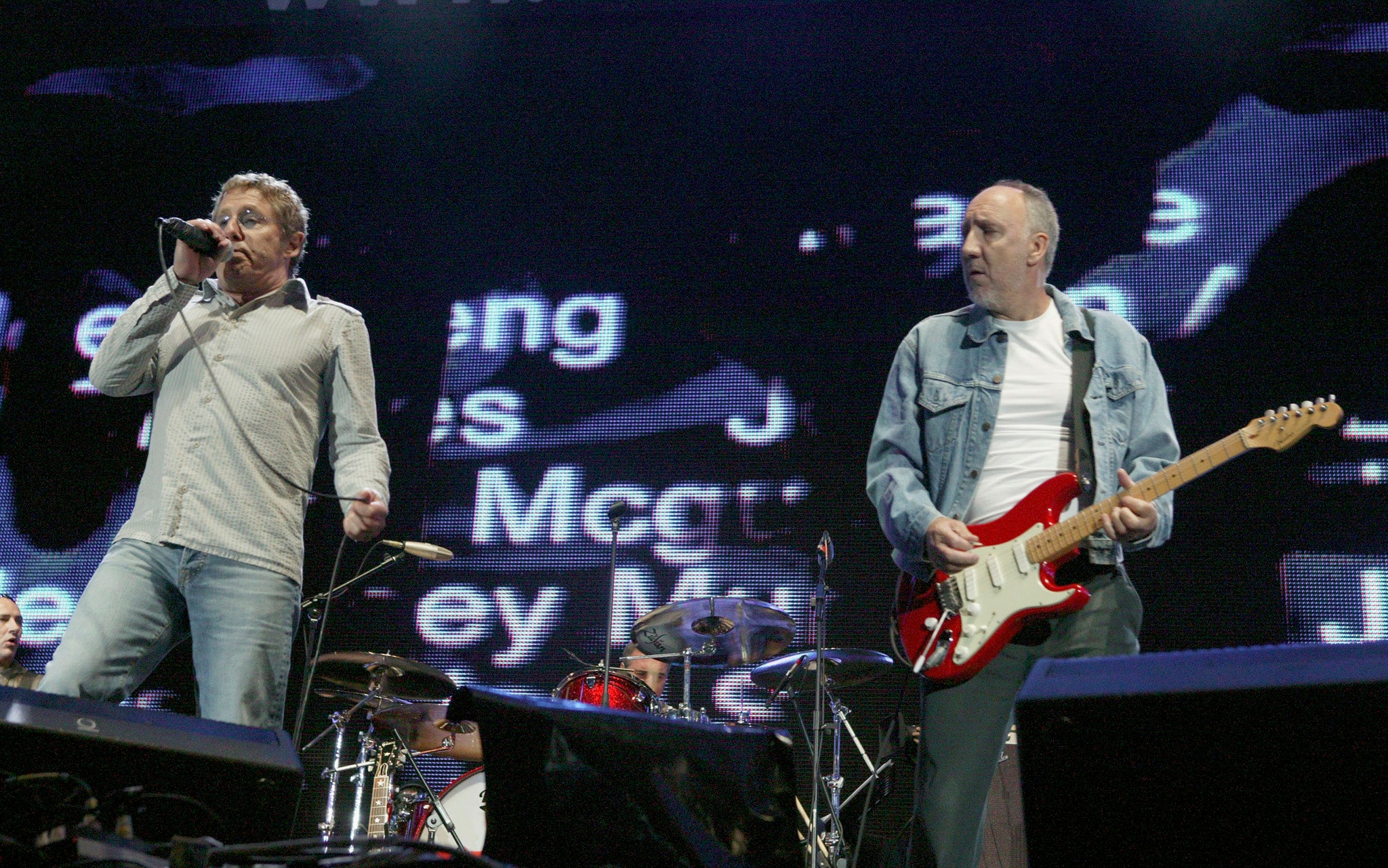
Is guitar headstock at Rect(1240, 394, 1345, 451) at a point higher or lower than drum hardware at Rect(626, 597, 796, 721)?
higher

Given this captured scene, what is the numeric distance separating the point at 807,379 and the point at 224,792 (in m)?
3.88

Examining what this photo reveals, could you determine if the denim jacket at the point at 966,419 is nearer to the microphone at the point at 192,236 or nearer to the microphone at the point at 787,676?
the microphone at the point at 192,236

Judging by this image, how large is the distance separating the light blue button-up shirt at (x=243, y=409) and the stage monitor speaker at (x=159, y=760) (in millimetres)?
977

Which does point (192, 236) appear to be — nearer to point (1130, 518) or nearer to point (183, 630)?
point (183, 630)

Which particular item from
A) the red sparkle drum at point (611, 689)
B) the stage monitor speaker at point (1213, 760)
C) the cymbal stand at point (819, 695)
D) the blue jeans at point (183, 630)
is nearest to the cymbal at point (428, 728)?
the red sparkle drum at point (611, 689)

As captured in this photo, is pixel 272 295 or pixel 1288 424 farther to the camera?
pixel 272 295

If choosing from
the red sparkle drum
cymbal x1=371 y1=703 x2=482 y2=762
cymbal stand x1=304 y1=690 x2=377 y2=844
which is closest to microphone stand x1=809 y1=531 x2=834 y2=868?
the red sparkle drum

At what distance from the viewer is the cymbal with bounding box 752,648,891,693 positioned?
185 inches

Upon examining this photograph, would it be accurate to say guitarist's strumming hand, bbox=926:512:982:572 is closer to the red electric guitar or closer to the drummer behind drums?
the red electric guitar

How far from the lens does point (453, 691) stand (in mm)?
4676

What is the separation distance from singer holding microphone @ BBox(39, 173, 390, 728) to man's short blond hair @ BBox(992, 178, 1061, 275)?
1.74 m

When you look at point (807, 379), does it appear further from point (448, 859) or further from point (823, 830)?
point (448, 859)

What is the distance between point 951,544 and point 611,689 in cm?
234

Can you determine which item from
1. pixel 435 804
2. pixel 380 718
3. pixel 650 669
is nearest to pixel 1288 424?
pixel 650 669
